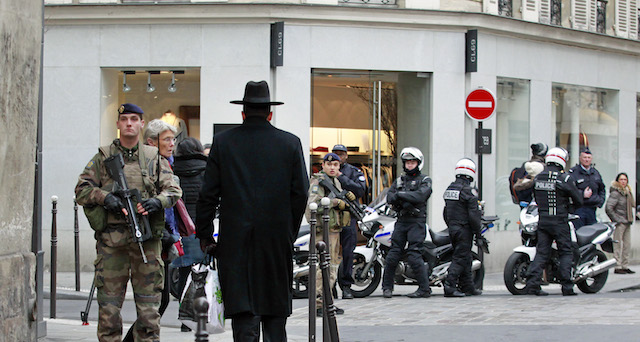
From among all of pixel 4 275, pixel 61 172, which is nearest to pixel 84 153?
pixel 61 172

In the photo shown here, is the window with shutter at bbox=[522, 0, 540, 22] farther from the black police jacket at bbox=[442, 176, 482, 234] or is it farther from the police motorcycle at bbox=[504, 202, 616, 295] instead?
the black police jacket at bbox=[442, 176, 482, 234]

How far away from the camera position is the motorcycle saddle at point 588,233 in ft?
46.2

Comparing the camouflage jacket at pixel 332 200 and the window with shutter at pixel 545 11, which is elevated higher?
the window with shutter at pixel 545 11

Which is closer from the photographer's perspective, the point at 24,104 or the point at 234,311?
the point at 234,311

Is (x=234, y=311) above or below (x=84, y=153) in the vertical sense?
below

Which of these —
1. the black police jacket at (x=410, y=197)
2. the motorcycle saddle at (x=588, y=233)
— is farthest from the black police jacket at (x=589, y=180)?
the black police jacket at (x=410, y=197)

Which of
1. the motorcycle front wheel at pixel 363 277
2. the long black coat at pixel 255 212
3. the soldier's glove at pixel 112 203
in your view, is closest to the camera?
the long black coat at pixel 255 212

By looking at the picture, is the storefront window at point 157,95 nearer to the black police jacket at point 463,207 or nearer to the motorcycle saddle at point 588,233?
the black police jacket at point 463,207

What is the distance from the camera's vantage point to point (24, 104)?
7.51 m

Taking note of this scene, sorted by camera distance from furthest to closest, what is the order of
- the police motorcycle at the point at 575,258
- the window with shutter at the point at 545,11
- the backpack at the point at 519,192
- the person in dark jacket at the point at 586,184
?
the window with shutter at the point at 545,11 < the person in dark jacket at the point at 586,184 < the backpack at the point at 519,192 < the police motorcycle at the point at 575,258

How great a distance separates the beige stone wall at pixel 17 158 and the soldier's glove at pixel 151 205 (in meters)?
1.06

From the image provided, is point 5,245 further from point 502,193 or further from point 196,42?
point 502,193

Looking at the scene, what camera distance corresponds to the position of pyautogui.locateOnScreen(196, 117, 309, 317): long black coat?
617 centimetres

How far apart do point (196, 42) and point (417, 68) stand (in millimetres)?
3759
